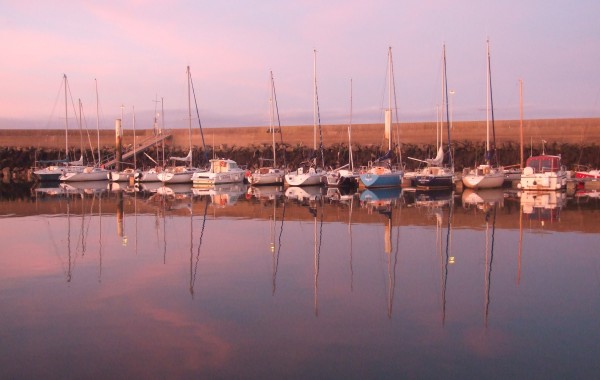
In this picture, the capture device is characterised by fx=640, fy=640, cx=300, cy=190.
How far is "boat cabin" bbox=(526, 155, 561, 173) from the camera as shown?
98.9ft

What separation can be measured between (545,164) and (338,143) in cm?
2447

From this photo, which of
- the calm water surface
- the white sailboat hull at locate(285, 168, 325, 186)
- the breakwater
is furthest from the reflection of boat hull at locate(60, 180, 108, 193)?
the calm water surface

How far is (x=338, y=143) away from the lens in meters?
53.4

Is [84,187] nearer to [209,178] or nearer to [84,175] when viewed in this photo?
[209,178]

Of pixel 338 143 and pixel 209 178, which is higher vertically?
pixel 338 143

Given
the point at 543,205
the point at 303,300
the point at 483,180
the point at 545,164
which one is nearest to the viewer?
the point at 303,300

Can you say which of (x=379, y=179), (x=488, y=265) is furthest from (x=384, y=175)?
(x=488, y=265)

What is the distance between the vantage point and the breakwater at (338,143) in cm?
4666

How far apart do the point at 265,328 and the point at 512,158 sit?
4205 centimetres

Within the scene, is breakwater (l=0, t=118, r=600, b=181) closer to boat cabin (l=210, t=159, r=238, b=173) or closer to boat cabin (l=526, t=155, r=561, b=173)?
boat cabin (l=210, t=159, r=238, b=173)

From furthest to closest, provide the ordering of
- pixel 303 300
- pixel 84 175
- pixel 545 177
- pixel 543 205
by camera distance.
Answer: pixel 84 175, pixel 545 177, pixel 543 205, pixel 303 300

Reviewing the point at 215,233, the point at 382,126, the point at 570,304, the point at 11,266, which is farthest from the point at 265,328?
the point at 382,126

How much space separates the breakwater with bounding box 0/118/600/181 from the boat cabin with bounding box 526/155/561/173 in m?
11.9

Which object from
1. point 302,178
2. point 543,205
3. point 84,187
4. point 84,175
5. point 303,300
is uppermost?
point 84,175
